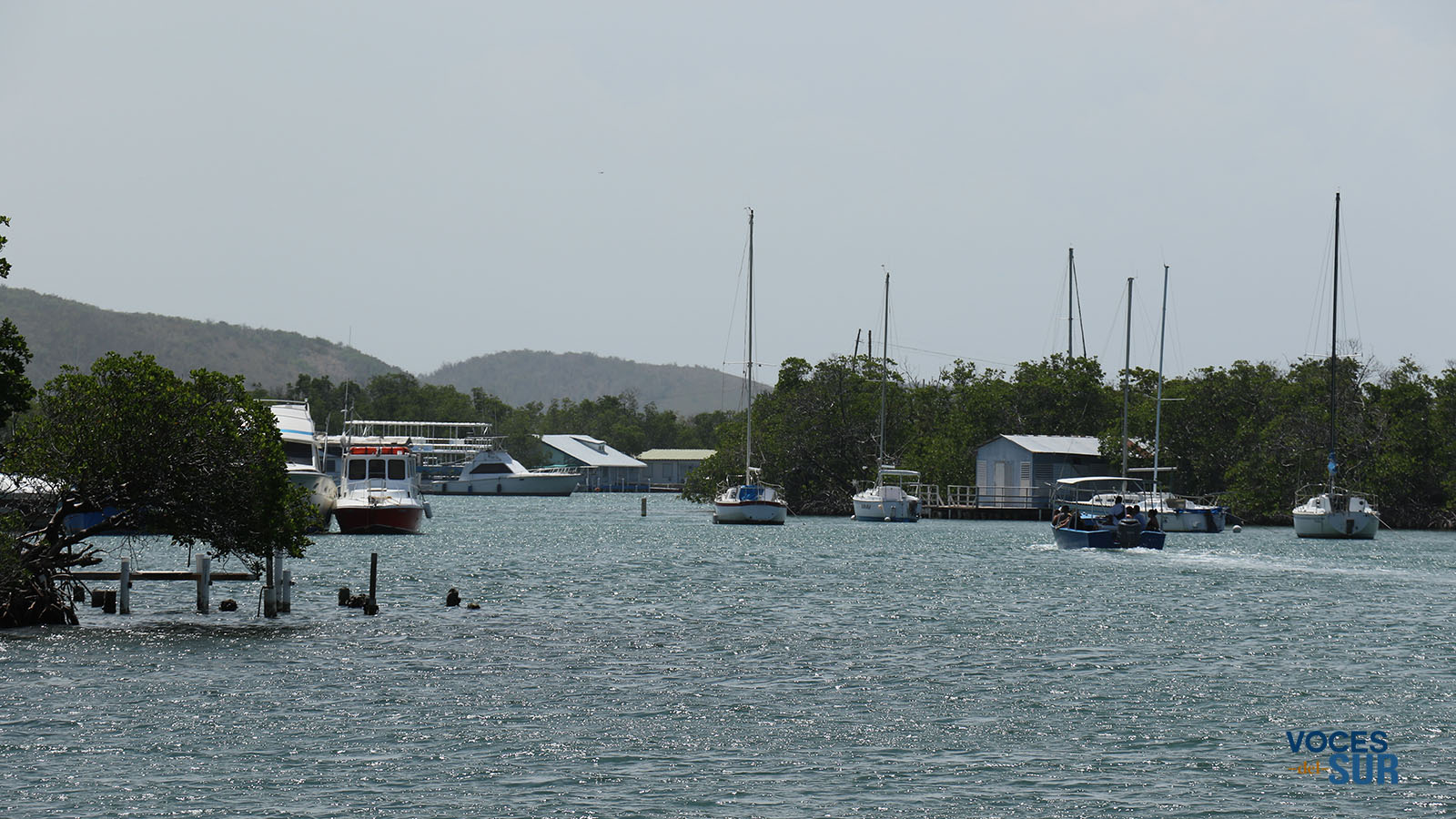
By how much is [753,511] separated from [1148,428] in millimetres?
31073

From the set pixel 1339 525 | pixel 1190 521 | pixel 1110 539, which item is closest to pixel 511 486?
pixel 1190 521

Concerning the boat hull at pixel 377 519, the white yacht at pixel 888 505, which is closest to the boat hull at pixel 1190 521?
the white yacht at pixel 888 505

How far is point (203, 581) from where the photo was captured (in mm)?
35156

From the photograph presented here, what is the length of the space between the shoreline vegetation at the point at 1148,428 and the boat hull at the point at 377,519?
40934 millimetres

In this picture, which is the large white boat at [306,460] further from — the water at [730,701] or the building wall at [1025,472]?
the building wall at [1025,472]

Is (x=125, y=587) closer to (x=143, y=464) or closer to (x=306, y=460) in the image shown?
(x=143, y=464)

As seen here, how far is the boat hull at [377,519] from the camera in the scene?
235 ft

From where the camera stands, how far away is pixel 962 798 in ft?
57.1

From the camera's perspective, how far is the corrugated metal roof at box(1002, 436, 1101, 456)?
10731 cm

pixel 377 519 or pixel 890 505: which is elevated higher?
pixel 890 505

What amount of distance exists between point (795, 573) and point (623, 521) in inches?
2129

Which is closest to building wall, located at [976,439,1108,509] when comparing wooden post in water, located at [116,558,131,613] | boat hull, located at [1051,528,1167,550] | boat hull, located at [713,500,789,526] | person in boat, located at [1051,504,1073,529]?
boat hull, located at [713,500,789,526]

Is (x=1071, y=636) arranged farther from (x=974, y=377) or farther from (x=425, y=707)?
(x=974, y=377)

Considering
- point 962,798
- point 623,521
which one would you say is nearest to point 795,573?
point 962,798
